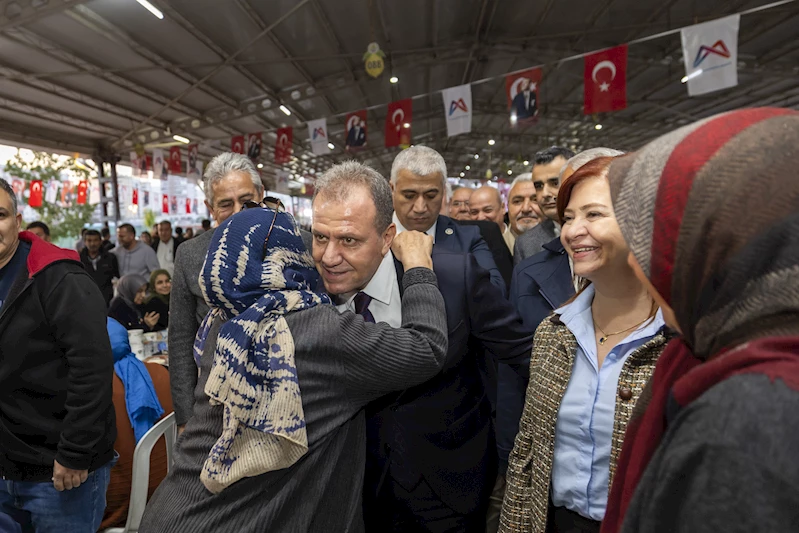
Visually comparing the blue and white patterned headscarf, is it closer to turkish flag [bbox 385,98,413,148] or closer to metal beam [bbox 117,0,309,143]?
metal beam [bbox 117,0,309,143]

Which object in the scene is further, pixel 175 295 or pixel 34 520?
pixel 175 295

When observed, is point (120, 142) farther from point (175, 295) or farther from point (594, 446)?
point (594, 446)

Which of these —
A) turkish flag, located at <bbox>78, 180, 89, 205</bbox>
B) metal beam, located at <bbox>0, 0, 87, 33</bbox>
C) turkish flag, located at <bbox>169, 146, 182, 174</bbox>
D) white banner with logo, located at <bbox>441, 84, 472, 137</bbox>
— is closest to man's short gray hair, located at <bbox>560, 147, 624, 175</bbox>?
metal beam, located at <bbox>0, 0, 87, 33</bbox>

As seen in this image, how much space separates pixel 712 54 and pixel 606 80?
1460 mm

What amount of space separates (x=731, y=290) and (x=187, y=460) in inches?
48.4

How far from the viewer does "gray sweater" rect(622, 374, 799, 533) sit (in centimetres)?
50

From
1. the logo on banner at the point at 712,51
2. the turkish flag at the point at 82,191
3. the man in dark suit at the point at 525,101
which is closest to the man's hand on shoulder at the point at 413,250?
the logo on banner at the point at 712,51

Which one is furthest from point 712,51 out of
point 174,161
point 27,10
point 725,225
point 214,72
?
point 174,161

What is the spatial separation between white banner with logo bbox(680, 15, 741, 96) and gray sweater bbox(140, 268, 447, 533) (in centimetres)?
606

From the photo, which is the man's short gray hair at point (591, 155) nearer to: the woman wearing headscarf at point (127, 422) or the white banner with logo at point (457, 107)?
the woman wearing headscarf at point (127, 422)

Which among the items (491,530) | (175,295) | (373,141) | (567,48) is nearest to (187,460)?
(491,530)

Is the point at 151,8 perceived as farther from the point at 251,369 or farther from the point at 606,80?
the point at 251,369

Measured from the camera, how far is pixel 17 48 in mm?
7641

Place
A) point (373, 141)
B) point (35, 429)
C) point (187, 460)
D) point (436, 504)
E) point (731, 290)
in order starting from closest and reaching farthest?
point (731, 290) < point (187, 460) < point (436, 504) < point (35, 429) < point (373, 141)
